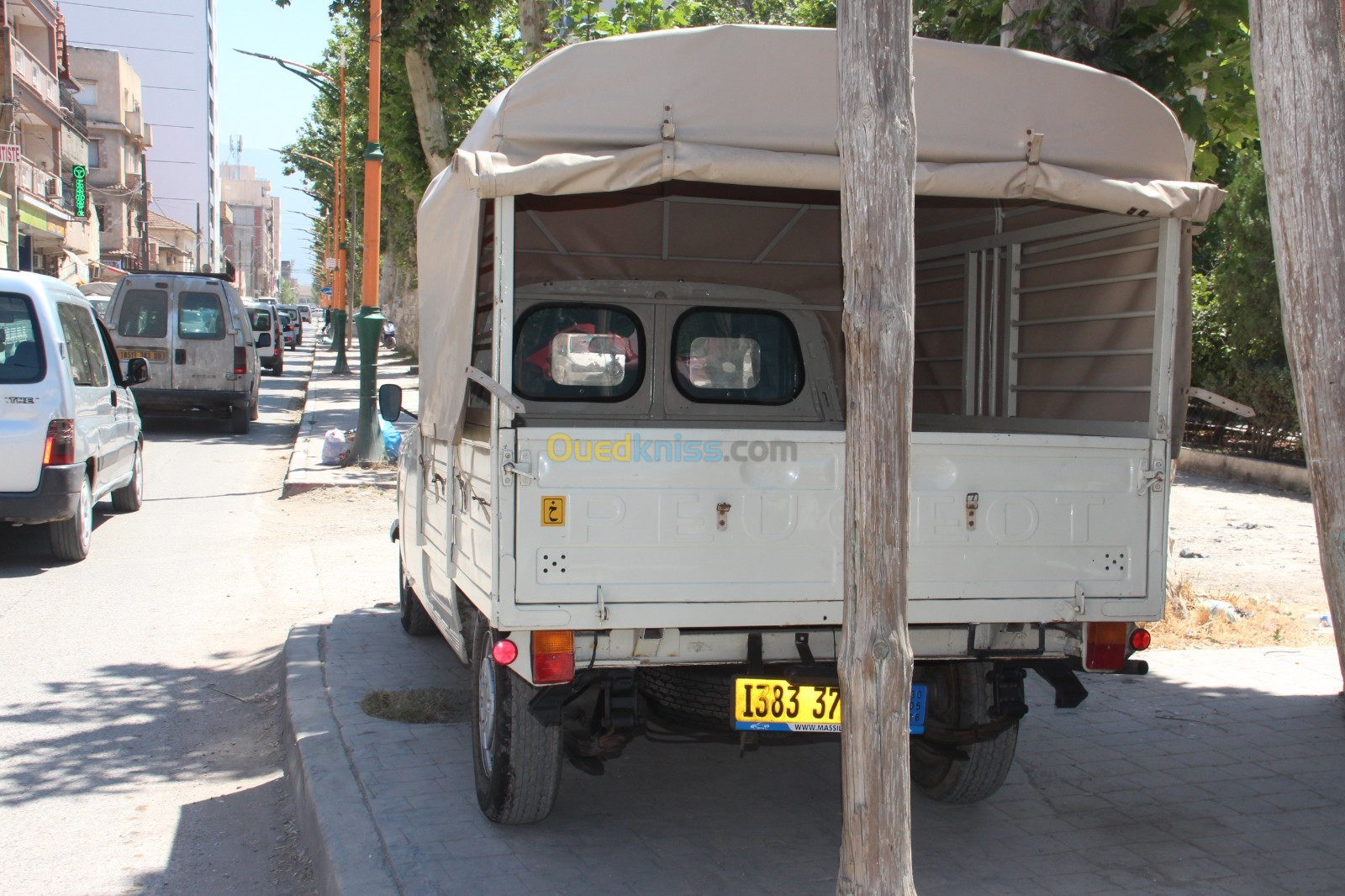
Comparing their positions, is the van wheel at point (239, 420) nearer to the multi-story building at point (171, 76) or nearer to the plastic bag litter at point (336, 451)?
the plastic bag litter at point (336, 451)

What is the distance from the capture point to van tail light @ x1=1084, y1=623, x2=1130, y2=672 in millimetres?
4344

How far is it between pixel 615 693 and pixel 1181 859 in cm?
209

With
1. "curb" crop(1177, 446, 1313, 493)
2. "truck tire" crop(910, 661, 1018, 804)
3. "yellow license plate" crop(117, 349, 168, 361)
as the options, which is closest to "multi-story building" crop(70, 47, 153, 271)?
"yellow license plate" crop(117, 349, 168, 361)

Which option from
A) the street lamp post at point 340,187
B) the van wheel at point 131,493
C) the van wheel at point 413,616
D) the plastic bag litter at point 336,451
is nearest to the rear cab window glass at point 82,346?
the van wheel at point 131,493

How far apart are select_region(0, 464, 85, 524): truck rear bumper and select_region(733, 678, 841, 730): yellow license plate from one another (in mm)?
6408

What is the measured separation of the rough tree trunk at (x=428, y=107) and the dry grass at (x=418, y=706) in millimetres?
15241

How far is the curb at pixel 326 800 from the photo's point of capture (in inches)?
156

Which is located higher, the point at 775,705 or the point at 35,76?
the point at 35,76

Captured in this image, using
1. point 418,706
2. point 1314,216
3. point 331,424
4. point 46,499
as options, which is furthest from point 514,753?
point 331,424

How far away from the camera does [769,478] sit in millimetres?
4078

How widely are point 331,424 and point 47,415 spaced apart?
10.7 metres

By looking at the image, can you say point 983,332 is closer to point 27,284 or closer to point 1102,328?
point 1102,328

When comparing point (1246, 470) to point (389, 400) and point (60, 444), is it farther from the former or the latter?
point (60, 444)

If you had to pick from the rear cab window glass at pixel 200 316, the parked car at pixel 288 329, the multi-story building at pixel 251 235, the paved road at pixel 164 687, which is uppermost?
the multi-story building at pixel 251 235
